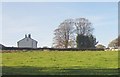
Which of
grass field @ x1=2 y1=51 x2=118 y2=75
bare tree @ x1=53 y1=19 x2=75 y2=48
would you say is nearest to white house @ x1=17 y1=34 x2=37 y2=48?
bare tree @ x1=53 y1=19 x2=75 y2=48

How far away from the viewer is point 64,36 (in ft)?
286

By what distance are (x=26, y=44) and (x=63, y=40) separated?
86.7 feet

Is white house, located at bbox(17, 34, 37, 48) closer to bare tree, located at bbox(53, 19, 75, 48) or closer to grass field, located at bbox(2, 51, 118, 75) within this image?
bare tree, located at bbox(53, 19, 75, 48)

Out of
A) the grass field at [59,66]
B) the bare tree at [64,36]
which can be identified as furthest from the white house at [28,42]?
the grass field at [59,66]

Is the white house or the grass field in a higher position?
the white house

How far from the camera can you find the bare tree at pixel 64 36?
84000 mm

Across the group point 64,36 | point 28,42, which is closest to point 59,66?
point 64,36

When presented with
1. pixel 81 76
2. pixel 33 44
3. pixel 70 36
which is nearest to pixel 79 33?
pixel 70 36

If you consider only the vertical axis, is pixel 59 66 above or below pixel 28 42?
below

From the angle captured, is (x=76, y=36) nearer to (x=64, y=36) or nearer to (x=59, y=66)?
(x=64, y=36)

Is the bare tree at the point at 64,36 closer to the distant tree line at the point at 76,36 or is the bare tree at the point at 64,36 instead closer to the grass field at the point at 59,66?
the distant tree line at the point at 76,36

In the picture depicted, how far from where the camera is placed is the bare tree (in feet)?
276

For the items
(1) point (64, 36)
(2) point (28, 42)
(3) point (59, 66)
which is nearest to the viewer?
(3) point (59, 66)

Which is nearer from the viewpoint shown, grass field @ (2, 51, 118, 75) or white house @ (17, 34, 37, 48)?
grass field @ (2, 51, 118, 75)
